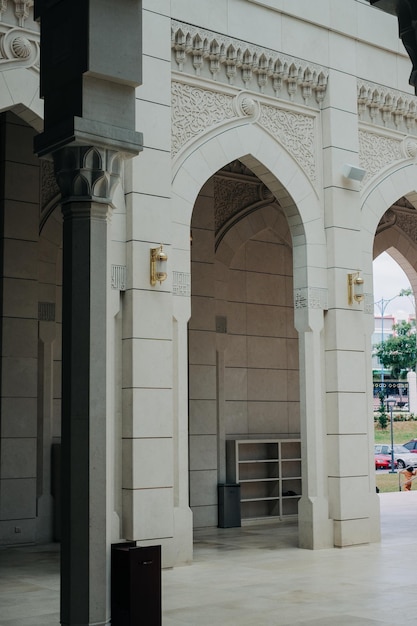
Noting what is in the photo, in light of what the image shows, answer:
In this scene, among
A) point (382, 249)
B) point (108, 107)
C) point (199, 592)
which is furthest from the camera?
point (382, 249)

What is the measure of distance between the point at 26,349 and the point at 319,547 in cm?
411

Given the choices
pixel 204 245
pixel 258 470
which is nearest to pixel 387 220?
pixel 204 245

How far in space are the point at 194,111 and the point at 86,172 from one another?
4.89 m

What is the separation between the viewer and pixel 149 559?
549 cm

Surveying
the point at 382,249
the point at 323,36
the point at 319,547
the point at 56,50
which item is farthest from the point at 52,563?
the point at 382,249

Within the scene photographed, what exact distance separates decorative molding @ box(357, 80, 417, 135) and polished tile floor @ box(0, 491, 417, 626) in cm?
521

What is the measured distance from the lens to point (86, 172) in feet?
14.8

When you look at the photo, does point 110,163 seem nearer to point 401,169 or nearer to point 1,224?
point 1,224

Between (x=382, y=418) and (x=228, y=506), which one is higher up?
(x=382, y=418)

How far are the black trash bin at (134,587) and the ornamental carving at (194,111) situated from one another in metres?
4.73

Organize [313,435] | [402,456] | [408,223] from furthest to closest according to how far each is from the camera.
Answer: [402,456], [408,223], [313,435]

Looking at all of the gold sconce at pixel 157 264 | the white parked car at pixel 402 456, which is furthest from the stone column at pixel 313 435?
the white parked car at pixel 402 456

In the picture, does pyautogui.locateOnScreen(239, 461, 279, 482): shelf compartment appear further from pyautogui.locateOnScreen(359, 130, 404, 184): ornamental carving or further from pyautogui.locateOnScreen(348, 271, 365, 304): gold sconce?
pyautogui.locateOnScreen(359, 130, 404, 184): ornamental carving

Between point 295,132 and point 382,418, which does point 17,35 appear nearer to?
point 295,132
